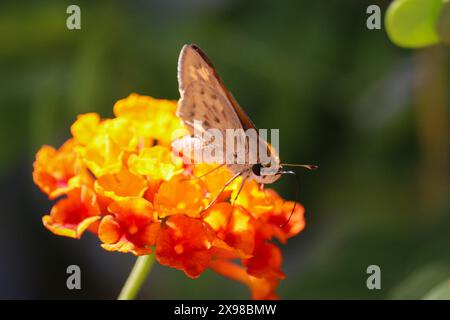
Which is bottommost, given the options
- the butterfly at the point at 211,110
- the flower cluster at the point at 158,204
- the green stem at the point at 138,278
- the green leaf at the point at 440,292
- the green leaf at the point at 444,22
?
the green leaf at the point at 440,292

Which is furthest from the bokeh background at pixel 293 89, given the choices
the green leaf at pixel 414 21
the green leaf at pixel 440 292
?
the green leaf at pixel 414 21

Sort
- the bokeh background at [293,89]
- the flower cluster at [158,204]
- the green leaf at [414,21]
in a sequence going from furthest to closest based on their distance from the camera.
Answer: the bokeh background at [293,89]
the green leaf at [414,21]
the flower cluster at [158,204]

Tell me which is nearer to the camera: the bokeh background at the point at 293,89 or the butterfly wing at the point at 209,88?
the butterfly wing at the point at 209,88

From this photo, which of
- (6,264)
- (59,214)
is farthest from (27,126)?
(59,214)

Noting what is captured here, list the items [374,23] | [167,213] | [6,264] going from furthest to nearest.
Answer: [6,264], [374,23], [167,213]

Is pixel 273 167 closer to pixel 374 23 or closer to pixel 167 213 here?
pixel 167 213

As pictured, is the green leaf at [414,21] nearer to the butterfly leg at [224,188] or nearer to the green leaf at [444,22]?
the green leaf at [444,22]
